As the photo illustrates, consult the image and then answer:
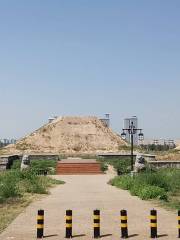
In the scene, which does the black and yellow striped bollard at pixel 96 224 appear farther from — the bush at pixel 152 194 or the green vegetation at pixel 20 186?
the bush at pixel 152 194

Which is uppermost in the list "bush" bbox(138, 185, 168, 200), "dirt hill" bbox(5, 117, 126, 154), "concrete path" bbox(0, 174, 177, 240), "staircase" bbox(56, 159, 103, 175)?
"dirt hill" bbox(5, 117, 126, 154)

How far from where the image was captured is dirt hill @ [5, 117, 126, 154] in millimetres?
74562

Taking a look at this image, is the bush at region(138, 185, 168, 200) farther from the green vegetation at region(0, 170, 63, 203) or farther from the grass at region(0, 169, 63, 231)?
the green vegetation at region(0, 170, 63, 203)

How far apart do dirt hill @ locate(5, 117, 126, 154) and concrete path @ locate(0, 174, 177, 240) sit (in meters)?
53.4

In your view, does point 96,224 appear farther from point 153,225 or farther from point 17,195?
point 17,195

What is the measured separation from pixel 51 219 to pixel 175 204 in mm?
4962

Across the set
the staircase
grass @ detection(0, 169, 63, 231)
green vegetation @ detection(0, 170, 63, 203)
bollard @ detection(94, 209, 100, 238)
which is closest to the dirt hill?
the staircase

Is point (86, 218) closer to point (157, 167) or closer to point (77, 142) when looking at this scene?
point (157, 167)

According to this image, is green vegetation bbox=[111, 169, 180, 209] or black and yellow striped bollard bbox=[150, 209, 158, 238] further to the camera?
green vegetation bbox=[111, 169, 180, 209]

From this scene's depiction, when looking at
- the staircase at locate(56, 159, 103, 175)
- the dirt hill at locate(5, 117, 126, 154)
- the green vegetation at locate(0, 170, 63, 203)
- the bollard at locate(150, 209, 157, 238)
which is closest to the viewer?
the bollard at locate(150, 209, 157, 238)

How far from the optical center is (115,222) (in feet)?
40.2

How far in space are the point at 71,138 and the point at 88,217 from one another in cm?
6607

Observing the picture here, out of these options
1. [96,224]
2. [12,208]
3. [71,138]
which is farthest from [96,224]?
[71,138]

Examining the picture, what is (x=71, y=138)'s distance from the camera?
79.2 m
